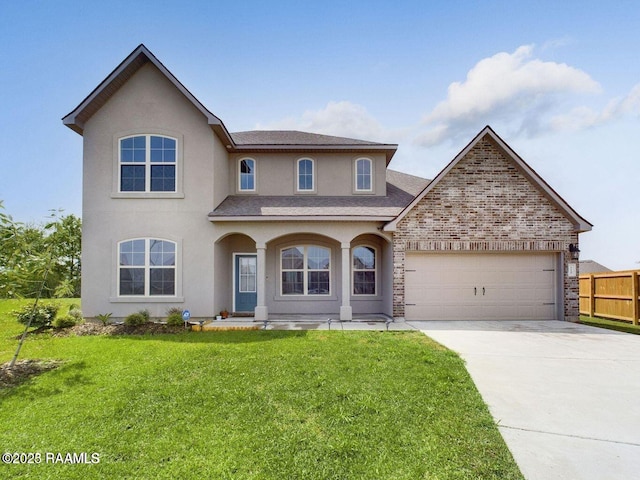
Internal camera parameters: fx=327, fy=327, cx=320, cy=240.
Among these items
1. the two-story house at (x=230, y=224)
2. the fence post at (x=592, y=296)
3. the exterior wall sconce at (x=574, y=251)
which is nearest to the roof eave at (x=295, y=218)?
the two-story house at (x=230, y=224)

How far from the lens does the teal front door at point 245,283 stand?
508 inches

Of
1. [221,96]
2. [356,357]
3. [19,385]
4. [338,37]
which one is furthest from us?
[221,96]

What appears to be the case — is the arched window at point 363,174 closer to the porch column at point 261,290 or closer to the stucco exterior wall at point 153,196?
the porch column at point 261,290

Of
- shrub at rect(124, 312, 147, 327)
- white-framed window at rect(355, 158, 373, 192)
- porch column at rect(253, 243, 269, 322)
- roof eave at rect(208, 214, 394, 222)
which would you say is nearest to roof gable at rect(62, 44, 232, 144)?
roof eave at rect(208, 214, 394, 222)

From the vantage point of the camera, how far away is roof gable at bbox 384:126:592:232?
36.3 ft

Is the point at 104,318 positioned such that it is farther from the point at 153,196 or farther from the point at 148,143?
the point at 148,143

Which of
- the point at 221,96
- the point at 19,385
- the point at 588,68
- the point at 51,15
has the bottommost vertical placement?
the point at 19,385

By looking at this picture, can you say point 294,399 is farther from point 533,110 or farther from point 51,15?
point 533,110

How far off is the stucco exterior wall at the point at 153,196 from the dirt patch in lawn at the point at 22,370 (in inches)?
170

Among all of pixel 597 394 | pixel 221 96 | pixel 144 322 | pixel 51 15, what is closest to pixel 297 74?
pixel 221 96

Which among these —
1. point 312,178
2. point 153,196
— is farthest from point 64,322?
point 312,178

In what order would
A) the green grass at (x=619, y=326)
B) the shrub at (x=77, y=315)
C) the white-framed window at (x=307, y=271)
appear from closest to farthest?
the green grass at (x=619, y=326) < the shrub at (x=77, y=315) < the white-framed window at (x=307, y=271)

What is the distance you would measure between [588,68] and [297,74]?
9.36m

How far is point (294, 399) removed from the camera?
194 inches
